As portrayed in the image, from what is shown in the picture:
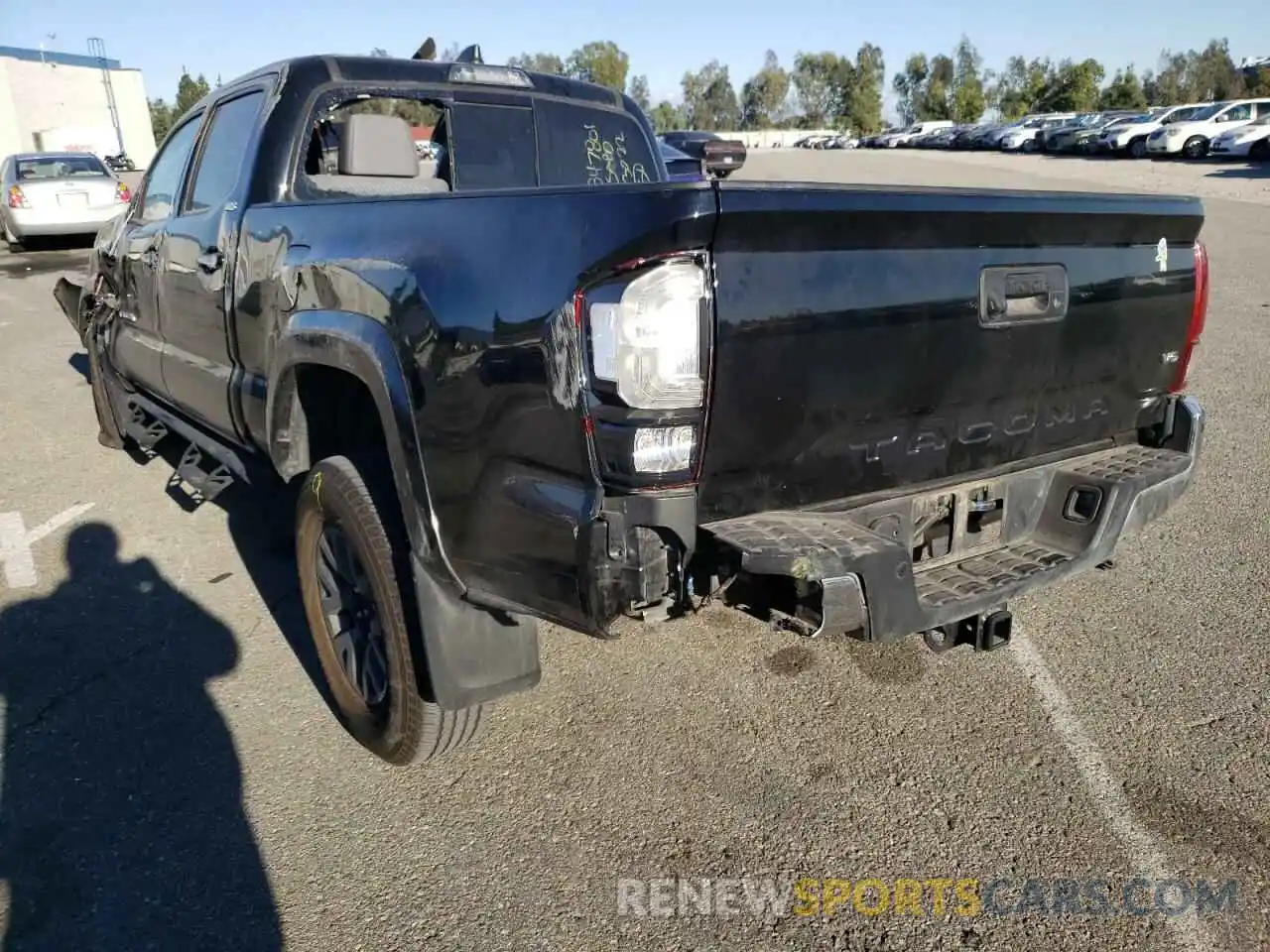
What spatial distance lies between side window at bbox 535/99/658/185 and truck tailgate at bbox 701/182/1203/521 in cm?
188

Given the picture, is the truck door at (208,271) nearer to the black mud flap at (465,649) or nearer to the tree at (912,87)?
the black mud flap at (465,649)

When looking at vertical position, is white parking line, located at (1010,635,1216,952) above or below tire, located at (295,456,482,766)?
below

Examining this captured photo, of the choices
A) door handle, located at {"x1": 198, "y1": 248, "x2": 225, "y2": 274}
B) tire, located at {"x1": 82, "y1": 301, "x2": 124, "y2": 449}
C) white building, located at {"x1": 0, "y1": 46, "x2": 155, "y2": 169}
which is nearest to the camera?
door handle, located at {"x1": 198, "y1": 248, "x2": 225, "y2": 274}

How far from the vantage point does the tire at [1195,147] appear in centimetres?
3089

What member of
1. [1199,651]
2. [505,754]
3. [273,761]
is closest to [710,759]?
[505,754]

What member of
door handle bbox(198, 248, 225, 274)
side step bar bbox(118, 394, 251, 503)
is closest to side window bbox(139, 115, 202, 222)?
door handle bbox(198, 248, 225, 274)

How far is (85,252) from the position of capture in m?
16.6

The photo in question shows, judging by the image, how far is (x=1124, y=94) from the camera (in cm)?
6438

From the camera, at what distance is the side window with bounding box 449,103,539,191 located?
3.96m

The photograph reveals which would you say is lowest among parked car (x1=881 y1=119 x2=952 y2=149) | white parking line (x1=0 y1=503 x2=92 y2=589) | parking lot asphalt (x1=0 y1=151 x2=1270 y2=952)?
parking lot asphalt (x1=0 y1=151 x2=1270 y2=952)

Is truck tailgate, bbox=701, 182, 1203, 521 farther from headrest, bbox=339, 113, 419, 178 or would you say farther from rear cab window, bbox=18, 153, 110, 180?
rear cab window, bbox=18, 153, 110, 180

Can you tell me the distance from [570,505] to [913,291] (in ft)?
3.25

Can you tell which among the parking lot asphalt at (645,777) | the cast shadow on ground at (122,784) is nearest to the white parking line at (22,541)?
the parking lot asphalt at (645,777)

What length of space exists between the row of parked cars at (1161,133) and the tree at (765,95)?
6002 cm
